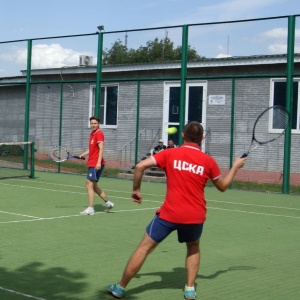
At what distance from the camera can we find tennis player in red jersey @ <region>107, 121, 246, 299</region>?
19.7ft

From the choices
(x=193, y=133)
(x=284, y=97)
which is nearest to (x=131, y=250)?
(x=193, y=133)

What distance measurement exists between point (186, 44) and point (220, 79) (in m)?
1.45

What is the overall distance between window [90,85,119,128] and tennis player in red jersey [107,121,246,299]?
660 inches

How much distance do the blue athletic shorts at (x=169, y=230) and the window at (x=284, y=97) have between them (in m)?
Answer: 13.0

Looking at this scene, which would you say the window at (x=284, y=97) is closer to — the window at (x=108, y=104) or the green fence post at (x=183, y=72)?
the green fence post at (x=183, y=72)

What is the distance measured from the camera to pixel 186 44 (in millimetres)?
19781

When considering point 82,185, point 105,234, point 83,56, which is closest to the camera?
point 105,234

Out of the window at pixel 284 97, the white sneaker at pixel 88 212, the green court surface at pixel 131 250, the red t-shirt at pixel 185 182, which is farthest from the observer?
the window at pixel 284 97

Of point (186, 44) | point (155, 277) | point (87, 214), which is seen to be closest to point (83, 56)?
point (186, 44)

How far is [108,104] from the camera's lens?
2298 centimetres

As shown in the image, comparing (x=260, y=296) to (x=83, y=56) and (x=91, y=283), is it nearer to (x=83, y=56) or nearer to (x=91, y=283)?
(x=91, y=283)

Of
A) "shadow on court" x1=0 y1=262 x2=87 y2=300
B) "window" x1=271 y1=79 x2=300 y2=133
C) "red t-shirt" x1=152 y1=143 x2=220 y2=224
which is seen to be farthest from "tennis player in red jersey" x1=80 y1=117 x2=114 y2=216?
"window" x1=271 y1=79 x2=300 y2=133

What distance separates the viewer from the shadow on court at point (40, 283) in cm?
638

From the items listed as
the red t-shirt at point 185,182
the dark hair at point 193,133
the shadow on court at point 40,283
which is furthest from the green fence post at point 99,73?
the red t-shirt at point 185,182
